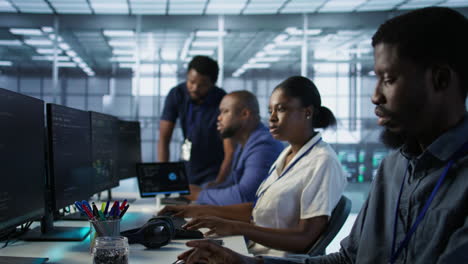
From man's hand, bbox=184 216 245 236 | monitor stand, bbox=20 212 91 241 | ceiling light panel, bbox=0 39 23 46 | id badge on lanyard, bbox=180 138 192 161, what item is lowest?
monitor stand, bbox=20 212 91 241

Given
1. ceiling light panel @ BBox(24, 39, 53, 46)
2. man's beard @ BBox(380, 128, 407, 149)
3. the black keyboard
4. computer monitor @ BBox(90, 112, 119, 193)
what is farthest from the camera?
ceiling light panel @ BBox(24, 39, 53, 46)

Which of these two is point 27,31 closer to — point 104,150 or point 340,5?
point 340,5

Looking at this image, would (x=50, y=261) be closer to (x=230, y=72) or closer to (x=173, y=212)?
(x=173, y=212)

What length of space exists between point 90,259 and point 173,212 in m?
0.75

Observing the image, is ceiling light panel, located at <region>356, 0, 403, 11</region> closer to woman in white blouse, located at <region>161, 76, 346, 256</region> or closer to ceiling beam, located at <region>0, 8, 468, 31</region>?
ceiling beam, located at <region>0, 8, 468, 31</region>

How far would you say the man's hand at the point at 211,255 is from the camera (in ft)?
4.03

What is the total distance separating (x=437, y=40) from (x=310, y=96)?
4.09 feet

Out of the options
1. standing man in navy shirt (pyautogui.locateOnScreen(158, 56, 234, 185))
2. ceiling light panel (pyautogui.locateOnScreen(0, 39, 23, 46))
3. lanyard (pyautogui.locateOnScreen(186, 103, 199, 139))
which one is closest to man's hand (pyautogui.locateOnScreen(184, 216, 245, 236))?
standing man in navy shirt (pyautogui.locateOnScreen(158, 56, 234, 185))

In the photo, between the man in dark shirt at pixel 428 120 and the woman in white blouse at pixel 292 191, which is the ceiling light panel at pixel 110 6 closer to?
the woman in white blouse at pixel 292 191

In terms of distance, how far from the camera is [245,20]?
7355mm

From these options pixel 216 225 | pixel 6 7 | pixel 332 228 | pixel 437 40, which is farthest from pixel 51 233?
pixel 6 7

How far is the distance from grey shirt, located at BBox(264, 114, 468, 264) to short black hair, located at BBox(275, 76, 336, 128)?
979 millimetres

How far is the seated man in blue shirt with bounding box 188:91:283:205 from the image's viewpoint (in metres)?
2.43

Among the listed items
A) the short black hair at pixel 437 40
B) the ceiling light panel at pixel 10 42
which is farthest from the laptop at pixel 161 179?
the ceiling light panel at pixel 10 42
